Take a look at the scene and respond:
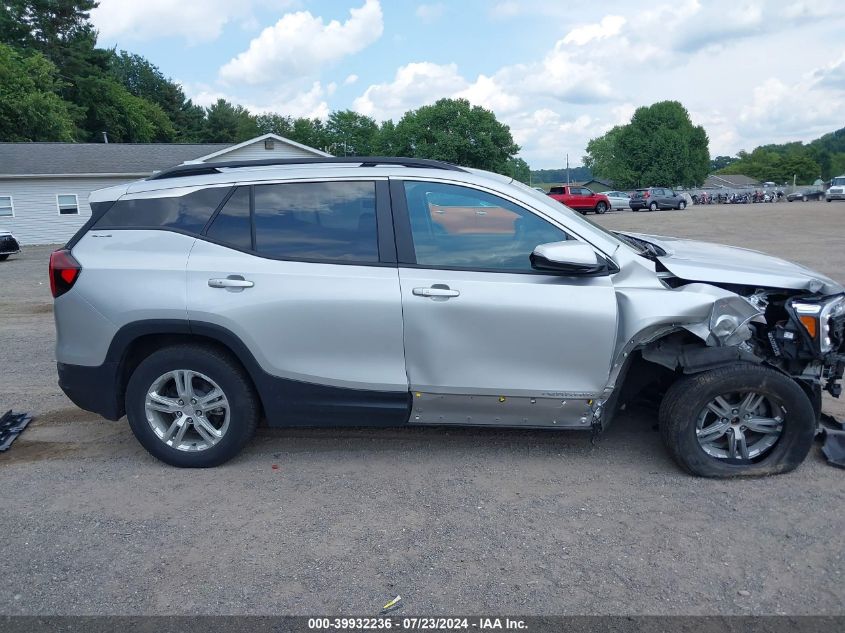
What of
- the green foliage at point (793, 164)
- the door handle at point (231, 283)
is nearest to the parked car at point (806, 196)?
the door handle at point (231, 283)

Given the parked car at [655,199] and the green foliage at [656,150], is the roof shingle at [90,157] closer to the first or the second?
the parked car at [655,199]

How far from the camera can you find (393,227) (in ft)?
13.5

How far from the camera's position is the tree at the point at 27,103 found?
40.4 m

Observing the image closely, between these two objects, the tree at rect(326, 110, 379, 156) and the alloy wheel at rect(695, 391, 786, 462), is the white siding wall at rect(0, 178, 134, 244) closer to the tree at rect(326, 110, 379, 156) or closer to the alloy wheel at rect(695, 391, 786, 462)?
the alloy wheel at rect(695, 391, 786, 462)

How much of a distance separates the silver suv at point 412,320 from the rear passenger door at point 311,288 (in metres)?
0.01

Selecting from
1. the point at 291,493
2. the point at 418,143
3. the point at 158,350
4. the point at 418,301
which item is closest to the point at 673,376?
the point at 418,301

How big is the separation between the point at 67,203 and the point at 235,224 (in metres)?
28.2

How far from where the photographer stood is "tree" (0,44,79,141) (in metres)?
40.4

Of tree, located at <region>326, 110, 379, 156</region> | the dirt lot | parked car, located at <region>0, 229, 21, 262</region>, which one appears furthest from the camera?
tree, located at <region>326, 110, 379, 156</region>

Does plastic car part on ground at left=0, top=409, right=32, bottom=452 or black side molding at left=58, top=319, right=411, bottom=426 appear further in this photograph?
plastic car part on ground at left=0, top=409, right=32, bottom=452

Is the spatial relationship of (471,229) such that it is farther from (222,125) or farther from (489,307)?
(222,125)

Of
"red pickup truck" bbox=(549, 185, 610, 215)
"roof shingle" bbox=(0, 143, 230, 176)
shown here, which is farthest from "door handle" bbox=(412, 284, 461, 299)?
"red pickup truck" bbox=(549, 185, 610, 215)

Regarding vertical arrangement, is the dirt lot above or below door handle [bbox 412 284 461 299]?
below

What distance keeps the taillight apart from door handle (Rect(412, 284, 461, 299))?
2126mm
